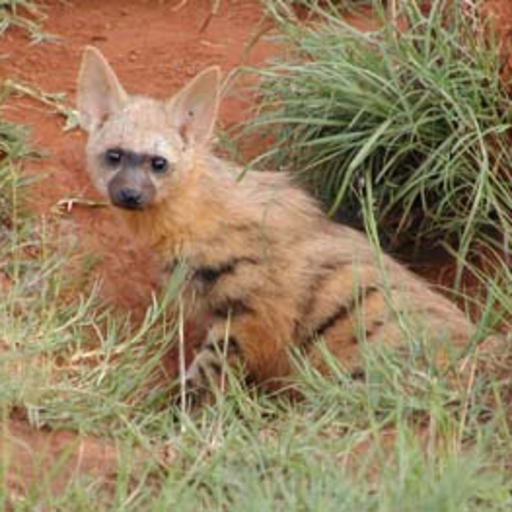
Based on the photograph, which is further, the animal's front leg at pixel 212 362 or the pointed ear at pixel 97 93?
the pointed ear at pixel 97 93

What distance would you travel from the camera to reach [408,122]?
650 cm

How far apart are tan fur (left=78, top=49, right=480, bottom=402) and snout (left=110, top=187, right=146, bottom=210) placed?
0.08 meters

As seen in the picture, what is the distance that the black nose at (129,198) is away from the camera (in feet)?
20.5

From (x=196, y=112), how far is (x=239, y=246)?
561 millimetres

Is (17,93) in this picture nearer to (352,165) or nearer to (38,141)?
(38,141)

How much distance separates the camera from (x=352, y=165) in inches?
238

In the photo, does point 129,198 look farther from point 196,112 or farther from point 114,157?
point 196,112

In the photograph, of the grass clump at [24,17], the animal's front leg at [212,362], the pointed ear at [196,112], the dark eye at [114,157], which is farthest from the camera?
the grass clump at [24,17]

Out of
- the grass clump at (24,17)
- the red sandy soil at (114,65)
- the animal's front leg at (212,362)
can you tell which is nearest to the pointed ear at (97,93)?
the red sandy soil at (114,65)

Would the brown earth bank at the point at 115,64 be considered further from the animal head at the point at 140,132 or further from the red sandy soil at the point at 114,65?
the animal head at the point at 140,132

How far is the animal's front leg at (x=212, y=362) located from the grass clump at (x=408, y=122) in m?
0.62

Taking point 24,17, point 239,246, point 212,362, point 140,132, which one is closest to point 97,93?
point 140,132

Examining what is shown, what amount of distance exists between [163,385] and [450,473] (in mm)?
1884

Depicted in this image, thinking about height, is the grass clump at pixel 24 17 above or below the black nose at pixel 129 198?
above
